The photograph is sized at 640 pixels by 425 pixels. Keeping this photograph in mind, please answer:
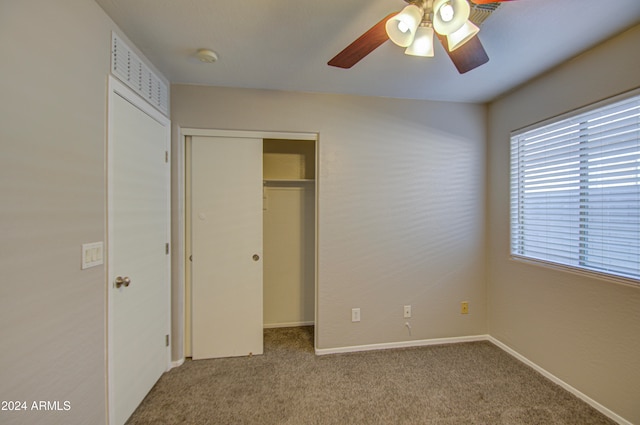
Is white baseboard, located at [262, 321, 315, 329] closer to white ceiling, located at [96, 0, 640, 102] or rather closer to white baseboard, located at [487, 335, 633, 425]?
white baseboard, located at [487, 335, 633, 425]

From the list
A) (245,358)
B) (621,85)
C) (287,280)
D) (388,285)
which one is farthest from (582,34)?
(245,358)

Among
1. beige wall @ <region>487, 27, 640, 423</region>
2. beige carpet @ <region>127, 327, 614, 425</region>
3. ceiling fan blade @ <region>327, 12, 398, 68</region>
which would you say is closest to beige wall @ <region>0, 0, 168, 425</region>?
beige carpet @ <region>127, 327, 614, 425</region>

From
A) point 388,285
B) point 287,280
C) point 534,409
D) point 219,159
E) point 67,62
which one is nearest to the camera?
point 67,62

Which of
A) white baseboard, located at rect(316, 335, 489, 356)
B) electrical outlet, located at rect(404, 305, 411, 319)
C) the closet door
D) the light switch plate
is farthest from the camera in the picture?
electrical outlet, located at rect(404, 305, 411, 319)

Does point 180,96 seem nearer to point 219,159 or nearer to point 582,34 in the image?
point 219,159

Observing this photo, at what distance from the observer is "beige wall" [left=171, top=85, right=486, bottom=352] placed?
237cm

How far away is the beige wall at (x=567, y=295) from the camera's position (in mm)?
1585

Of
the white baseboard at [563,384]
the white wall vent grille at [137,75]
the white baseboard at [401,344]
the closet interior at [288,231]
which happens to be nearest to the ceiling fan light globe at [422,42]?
the white wall vent grille at [137,75]

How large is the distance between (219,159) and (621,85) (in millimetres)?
2939

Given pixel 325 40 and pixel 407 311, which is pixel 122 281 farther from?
pixel 407 311

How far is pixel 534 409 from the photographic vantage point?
173 centimetres

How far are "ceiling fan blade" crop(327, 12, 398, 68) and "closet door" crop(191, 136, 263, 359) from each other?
4.04 ft

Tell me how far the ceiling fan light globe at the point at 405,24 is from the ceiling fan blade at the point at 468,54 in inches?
7.8

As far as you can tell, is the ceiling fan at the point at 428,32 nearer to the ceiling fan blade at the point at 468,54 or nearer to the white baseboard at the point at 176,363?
the ceiling fan blade at the point at 468,54
